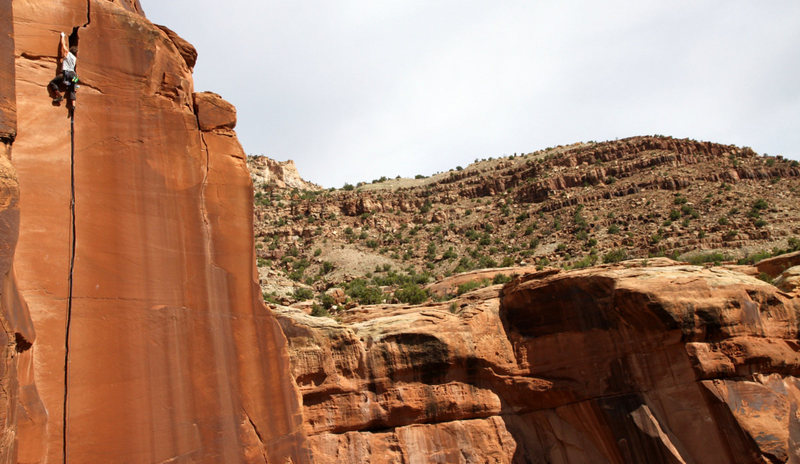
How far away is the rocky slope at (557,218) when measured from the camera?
1914 inches

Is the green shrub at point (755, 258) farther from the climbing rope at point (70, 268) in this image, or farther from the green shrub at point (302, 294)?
the climbing rope at point (70, 268)

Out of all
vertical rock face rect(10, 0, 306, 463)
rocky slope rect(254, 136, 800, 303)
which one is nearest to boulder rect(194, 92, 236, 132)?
vertical rock face rect(10, 0, 306, 463)

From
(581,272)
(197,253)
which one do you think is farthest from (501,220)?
(197,253)

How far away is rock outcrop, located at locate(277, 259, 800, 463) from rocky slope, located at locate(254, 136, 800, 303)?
24.1 meters

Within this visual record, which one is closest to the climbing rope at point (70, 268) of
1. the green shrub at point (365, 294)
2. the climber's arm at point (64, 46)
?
the climber's arm at point (64, 46)

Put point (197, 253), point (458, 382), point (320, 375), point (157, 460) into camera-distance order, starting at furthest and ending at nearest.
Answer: point (458, 382), point (320, 375), point (197, 253), point (157, 460)

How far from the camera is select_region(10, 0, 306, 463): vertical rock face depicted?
27.7 feet

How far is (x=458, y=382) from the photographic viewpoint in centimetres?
1742

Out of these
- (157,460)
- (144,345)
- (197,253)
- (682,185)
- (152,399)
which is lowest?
(157,460)

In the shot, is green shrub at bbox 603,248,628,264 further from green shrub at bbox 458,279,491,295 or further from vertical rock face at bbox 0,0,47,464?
vertical rock face at bbox 0,0,47,464

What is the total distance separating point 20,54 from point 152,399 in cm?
537

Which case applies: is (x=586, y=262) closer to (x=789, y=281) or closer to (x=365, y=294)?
(x=365, y=294)

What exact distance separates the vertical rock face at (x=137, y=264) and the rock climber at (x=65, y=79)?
0.49ft

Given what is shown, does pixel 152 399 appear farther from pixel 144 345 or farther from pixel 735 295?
→ pixel 735 295
